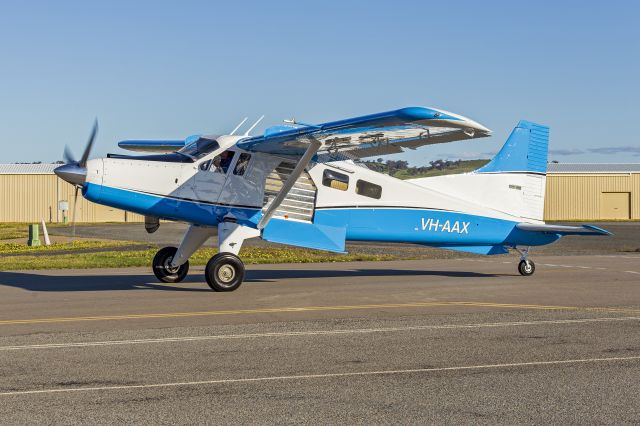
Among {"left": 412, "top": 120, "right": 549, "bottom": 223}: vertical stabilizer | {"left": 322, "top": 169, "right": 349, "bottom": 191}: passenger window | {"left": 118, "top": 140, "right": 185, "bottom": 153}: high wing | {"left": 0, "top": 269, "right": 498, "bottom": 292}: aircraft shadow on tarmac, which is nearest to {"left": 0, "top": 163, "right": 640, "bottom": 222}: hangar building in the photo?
{"left": 118, "top": 140, "right": 185, "bottom": 153}: high wing

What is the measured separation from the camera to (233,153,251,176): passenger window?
55.8ft

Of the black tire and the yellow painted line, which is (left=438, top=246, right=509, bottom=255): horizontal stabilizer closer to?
the yellow painted line

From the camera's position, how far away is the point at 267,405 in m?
6.95

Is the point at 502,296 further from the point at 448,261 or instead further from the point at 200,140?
the point at 448,261

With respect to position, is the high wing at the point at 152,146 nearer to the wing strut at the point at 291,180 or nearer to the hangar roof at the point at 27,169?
the wing strut at the point at 291,180

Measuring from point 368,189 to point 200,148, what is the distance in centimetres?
365

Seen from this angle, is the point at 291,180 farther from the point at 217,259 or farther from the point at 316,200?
the point at 217,259

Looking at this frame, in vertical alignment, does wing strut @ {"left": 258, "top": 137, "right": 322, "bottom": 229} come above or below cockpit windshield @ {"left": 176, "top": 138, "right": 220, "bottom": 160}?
below

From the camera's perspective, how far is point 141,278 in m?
19.2

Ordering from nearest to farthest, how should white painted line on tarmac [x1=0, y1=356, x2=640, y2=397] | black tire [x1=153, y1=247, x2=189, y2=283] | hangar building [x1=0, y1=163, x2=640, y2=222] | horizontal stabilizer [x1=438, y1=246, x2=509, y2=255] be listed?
white painted line on tarmac [x1=0, y1=356, x2=640, y2=397] < black tire [x1=153, y1=247, x2=189, y2=283] < horizontal stabilizer [x1=438, y1=246, x2=509, y2=255] < hangar building [x1=0, y1=163, x2=640, y2=222]

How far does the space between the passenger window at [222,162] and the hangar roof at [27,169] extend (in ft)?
193

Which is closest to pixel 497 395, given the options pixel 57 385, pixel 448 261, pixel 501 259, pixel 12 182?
pixel 57 385

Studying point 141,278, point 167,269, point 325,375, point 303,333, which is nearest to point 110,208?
point 141,278

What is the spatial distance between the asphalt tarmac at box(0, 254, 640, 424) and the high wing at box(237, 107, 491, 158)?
277 cm
